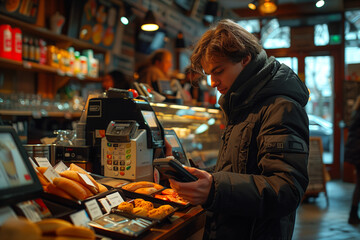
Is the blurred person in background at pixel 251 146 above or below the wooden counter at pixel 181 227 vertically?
above

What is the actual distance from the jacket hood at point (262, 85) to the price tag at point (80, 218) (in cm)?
78

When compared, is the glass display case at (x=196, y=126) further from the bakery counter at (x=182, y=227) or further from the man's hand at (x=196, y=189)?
the man's hand at (x=196, y=189)

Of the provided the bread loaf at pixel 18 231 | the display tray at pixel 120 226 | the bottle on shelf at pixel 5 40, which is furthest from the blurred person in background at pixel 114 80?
the bread loaf at pixel 18 231

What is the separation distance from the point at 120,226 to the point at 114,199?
0.91 feet

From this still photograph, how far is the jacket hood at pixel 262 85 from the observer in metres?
1.47

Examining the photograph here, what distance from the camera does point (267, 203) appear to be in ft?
4.38

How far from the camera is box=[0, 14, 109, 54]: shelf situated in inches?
161

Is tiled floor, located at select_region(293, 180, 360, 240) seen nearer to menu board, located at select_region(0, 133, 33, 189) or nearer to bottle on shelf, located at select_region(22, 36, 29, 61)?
menu board, located at select_region(0, 133, 33, 189)

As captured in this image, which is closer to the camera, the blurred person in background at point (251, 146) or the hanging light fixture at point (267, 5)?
the blurred person in background at point (251, 146)

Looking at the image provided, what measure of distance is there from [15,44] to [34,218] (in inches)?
130

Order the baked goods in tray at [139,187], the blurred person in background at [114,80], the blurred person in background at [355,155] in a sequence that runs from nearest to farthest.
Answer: the baked goods in tray at [139,187] → the blurred person in background at [355,155] → the blurred person in background at [114,80]

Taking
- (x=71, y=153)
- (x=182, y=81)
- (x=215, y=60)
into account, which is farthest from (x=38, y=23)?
(x=215, y=60)

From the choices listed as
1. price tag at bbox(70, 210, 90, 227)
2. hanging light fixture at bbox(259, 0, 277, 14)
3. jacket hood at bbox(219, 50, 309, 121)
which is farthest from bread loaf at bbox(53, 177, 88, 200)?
hanging light fixture at bbox(259, 0, 277, 14)

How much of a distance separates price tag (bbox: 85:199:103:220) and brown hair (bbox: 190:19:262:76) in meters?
0.81
